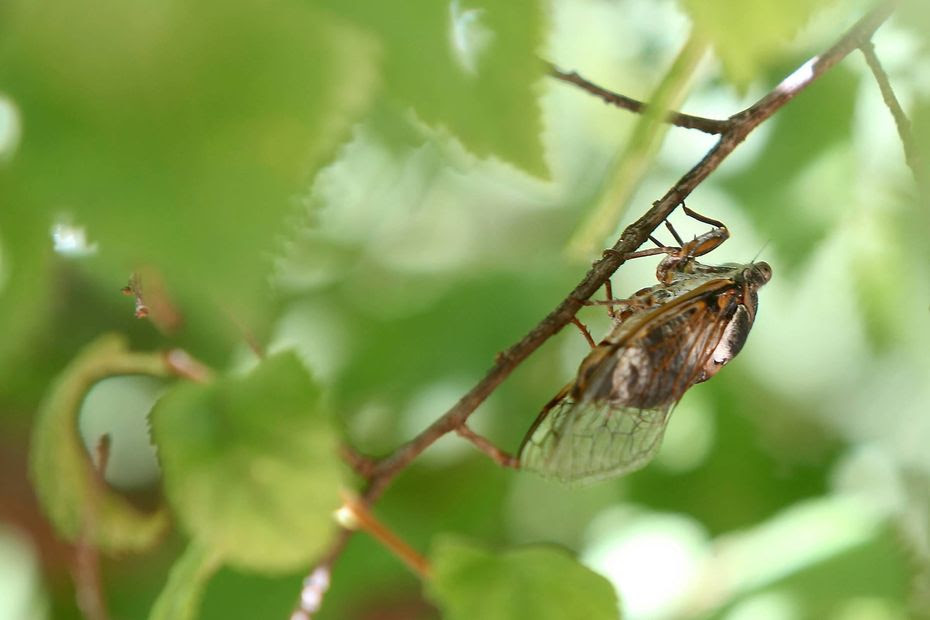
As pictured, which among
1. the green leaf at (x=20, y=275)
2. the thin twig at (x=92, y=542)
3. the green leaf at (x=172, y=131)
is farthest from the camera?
the thin twig at (x=92, y=542)

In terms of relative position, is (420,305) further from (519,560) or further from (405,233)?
(519,560)

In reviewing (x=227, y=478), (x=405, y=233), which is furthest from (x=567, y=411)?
(x=405, y=233)

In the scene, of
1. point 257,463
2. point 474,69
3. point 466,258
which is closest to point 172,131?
point 474,69

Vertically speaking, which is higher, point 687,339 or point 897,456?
point 897,456

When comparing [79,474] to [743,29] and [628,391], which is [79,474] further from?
[743,29]

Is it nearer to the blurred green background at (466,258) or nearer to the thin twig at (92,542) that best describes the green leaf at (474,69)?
the blurred green background at (466,258)

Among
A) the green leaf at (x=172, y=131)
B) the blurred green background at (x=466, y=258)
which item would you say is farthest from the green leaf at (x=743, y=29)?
the green leaf at (x=172, y=131)
